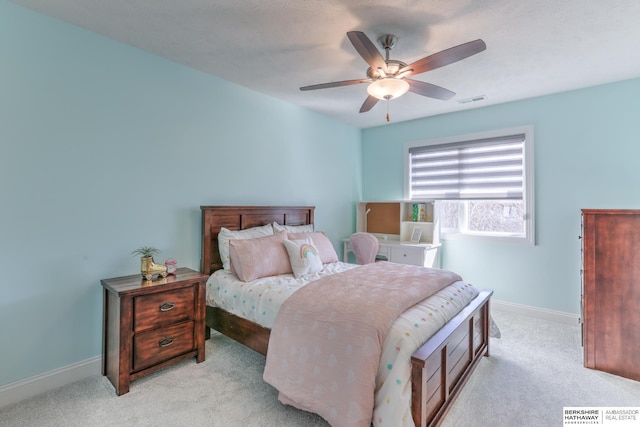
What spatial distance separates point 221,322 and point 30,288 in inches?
53.8

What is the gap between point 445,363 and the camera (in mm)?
1834

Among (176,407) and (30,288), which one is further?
(30,288)

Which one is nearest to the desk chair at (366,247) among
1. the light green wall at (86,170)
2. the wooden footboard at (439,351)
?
the wooden footboard at (439,351)

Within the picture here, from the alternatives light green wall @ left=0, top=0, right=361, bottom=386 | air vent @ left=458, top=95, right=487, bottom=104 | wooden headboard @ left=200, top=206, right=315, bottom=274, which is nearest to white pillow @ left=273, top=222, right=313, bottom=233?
wooden headboard @ left=200, top=206, right=315, bottom=274

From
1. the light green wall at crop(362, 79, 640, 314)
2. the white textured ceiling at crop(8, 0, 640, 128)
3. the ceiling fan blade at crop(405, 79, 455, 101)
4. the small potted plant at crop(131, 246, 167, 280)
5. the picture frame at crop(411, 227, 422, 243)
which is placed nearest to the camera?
the white textured ceiling at crop(8, 0, 640, 128)

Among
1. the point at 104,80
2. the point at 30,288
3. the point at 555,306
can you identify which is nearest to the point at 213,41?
the point at 104,80

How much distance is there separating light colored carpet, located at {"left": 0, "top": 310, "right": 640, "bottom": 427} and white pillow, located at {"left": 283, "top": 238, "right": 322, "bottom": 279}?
84 centimetres

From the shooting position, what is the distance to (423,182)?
4.56 meters

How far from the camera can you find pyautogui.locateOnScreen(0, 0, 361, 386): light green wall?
2.06 meters

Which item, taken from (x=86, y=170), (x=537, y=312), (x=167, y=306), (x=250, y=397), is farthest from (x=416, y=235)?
(x=86, y=170)

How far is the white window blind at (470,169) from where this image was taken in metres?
3.79

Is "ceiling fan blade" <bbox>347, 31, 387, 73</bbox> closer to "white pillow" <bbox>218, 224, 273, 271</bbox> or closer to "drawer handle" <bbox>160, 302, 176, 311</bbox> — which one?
"white pillow" <bbox>218, 224, 273, 271</bbox>

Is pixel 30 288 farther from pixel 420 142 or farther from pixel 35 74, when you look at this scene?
pixel 420 142

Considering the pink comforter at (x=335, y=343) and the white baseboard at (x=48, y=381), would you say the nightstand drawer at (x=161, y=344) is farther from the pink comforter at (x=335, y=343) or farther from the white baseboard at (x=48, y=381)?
the pink comforter at (x=335, y=343)
